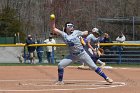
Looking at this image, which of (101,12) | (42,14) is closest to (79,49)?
(101,12)

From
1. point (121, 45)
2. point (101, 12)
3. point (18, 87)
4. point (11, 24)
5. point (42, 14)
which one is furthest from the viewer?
point (42, 14)

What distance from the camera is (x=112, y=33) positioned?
164ft

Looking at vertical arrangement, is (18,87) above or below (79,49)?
below

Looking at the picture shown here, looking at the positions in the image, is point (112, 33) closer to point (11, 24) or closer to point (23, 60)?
point (11, 24)

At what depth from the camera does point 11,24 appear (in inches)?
1864

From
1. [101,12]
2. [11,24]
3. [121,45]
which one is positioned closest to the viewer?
[121,45]

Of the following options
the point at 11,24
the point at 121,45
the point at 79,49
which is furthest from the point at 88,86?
the point at 11,24

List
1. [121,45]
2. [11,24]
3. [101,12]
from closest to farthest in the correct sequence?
[121,45] < [11,24] < [101,12]

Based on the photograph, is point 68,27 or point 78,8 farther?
point 78,8

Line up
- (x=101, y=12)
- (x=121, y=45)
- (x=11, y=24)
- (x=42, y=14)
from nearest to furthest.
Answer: (x=121, y=45), (x=11, y=24), (x=101, y=12), (x=42, y=14)

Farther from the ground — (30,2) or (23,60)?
(30,2)

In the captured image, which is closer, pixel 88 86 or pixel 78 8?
pixel 88 86

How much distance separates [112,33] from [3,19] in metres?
12.2

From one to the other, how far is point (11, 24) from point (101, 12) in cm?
1112
